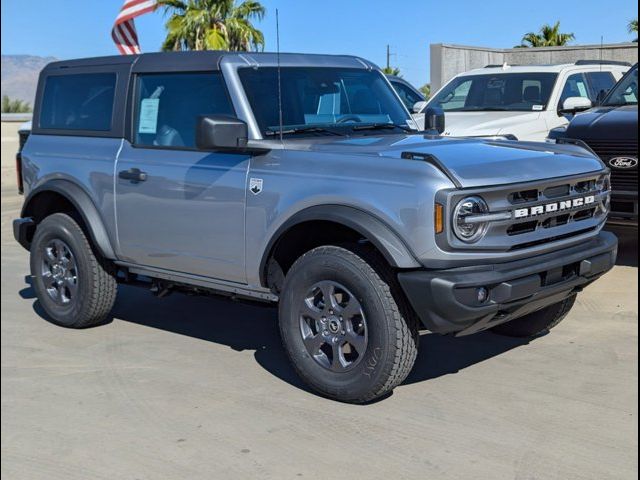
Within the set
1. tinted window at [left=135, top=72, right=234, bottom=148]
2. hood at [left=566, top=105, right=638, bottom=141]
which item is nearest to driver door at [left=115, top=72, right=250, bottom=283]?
tinted window at [left=135, top=72, right=234, bottom=148]

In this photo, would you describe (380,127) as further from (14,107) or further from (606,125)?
(14,107)

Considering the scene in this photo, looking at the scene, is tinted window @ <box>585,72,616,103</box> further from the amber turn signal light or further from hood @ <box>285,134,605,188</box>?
the amber turn signal light

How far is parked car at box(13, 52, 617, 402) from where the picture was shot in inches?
172

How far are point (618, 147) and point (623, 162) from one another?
16 cm

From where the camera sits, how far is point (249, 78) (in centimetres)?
545

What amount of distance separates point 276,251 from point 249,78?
3.82ft

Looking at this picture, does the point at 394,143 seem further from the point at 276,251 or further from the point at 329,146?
the point at 276,251

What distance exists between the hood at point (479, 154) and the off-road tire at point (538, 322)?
0.95 m

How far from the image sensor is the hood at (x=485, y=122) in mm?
9203

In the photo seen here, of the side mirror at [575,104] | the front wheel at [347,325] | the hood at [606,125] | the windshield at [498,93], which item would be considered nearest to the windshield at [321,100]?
the front wheel at [347,325]

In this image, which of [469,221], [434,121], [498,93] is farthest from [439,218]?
[498,93]

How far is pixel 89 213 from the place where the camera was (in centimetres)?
606

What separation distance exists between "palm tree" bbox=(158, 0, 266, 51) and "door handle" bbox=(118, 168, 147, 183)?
70.2 feet

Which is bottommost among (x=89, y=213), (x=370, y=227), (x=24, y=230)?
(x=24, y=230)
